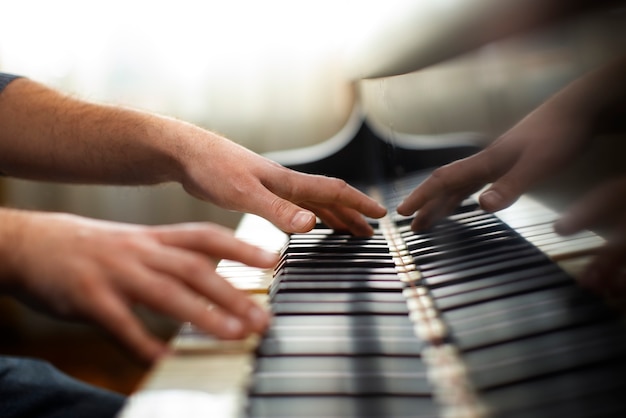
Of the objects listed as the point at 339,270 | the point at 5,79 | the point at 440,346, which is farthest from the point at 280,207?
the point at 5,79

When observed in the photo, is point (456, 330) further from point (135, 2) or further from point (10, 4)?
point (10, 4)

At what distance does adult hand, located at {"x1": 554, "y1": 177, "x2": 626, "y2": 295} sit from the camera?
1.25 ft

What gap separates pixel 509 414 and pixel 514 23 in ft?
0.89

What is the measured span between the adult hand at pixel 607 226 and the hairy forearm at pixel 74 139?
678mm

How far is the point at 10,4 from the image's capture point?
221 centimetres

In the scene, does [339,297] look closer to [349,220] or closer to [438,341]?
[438,341]

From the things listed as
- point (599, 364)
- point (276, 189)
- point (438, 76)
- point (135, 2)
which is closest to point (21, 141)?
point (276, 189)

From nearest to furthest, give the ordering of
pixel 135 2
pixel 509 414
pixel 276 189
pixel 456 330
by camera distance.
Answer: pixel 509 414 < pixel 456 330 < pixel 276 189 < pixel 135 2

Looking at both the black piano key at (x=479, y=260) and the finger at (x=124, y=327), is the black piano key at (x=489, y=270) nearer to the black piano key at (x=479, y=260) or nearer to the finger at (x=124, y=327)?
the black piano key at (x=479, y=260)

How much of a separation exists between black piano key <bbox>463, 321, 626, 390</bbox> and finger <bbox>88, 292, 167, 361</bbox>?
21 centimetres

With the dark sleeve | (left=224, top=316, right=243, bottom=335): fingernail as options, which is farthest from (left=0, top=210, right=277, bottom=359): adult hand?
the dark sleeve

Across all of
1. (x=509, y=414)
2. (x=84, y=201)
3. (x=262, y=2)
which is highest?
(x=262, y=2)

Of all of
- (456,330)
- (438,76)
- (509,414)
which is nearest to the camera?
(509,414)

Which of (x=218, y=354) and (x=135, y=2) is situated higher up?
(x=135, y=2)
